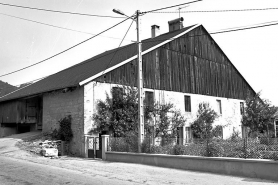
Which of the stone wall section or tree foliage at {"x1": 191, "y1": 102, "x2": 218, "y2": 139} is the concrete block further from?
tree foliage at {"x1": 191, "y1": 102, "x2": 218, "y2": 139}

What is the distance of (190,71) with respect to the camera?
25.6 metres

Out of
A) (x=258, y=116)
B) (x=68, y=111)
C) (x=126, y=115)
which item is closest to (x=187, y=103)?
(x=258, y=116)

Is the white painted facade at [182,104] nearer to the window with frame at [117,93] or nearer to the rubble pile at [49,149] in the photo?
the window with frame at [117,93]

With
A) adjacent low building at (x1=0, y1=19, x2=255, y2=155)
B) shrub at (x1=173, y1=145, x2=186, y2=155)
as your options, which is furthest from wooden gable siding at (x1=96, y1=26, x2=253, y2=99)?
shrub at (x1=173, y1=145, x2=186, y2=155)

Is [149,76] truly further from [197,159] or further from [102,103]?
[197,159]

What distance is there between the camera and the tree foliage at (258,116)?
26578mm

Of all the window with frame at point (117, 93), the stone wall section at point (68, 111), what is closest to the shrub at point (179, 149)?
the stone wall section at point (68, 111)

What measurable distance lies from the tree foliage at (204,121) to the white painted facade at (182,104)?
426 mm

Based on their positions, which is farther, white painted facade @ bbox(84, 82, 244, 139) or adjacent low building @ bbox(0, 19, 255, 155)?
adjacent low building @ bbox(0, 19, 255, 155)

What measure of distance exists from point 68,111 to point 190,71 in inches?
459

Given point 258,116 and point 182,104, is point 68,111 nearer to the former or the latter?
point 182,104

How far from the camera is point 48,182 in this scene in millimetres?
8789

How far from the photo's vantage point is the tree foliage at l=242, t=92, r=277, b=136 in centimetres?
2658

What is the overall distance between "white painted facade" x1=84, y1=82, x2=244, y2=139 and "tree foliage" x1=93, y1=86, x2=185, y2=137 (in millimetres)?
444
